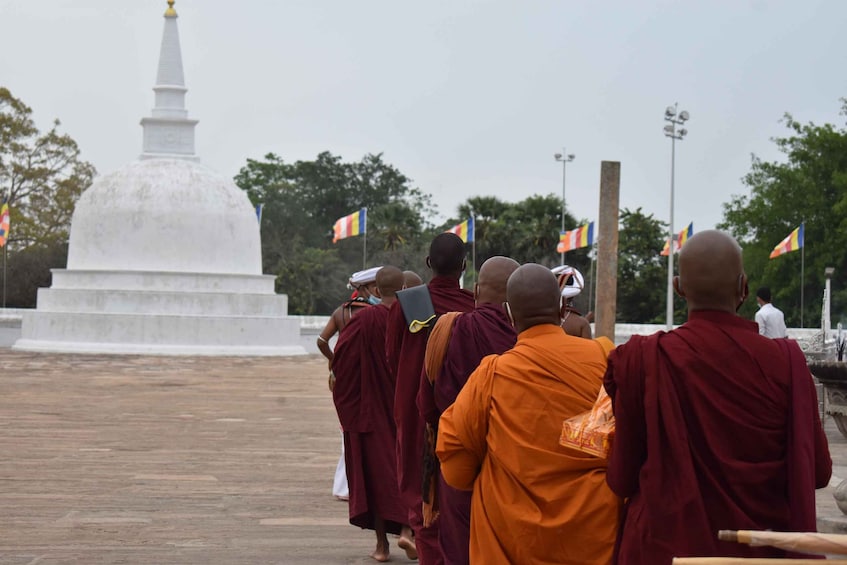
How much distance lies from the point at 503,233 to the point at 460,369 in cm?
4760

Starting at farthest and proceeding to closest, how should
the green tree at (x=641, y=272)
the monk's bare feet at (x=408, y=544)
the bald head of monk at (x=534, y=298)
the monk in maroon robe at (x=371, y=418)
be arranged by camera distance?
1. the green tree at (x=641, y=272)
2. the monk in maroon robe at (x=371, y=418)
3. the monk's bare feet at (x=408, y=544)
4. the bald head of monk at (x=534, y=298)

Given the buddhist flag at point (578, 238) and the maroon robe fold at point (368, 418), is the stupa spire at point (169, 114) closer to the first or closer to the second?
the buddhist flag at point (578, 238)

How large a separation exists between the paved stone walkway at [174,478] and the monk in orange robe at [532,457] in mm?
3050


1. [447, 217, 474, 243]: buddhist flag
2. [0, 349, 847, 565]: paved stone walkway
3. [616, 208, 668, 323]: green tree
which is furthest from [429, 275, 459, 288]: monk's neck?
[616, 208, 668, 323]: green tree

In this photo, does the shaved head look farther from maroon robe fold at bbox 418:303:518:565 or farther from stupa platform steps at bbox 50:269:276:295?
stupa platform steps at bbox 50:269:276:295

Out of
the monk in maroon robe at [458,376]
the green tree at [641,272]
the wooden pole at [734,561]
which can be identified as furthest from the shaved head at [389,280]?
the green tree at [641,272]

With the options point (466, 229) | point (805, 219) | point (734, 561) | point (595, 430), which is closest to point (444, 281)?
point (595, 430)

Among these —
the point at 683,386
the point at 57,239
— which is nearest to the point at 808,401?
the point at 683,386

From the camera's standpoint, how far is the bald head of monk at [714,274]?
3.78m

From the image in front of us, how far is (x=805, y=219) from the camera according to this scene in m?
47.6

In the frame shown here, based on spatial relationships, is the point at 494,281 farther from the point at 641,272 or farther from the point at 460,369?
the point at 641,272

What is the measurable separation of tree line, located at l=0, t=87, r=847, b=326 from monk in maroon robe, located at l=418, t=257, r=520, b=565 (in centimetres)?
3881

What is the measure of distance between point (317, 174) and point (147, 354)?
3454cm

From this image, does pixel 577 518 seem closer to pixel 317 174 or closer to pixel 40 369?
pixel 40 369
